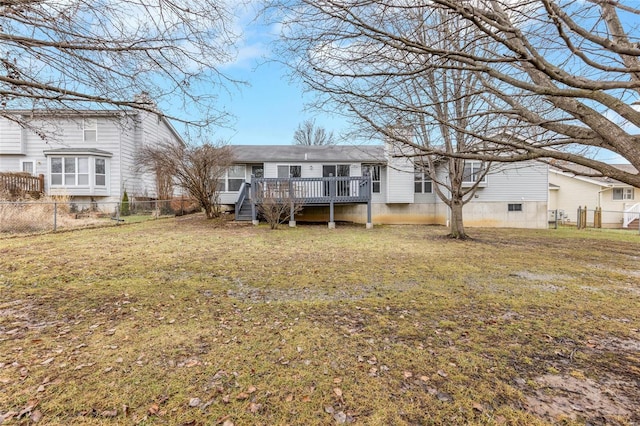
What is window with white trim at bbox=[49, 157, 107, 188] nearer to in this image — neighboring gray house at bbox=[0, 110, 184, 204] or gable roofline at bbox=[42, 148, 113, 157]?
neighboring gray house at bbox=[0, 110, 184, 204]

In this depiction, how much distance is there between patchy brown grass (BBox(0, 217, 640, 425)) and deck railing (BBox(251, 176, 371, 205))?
672 centimetres

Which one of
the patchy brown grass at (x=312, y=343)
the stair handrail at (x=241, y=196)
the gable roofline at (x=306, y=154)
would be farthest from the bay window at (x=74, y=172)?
the patchy brown grass at (x=312, y=343)

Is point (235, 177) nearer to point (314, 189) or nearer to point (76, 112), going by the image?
point (314, 189)

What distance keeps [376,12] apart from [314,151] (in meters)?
15.1

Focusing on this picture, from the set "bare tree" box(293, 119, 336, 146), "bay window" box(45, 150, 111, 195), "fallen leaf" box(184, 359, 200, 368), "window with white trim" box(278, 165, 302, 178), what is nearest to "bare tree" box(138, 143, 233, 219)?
"window with white trim" box(278, 165, 302, 178)

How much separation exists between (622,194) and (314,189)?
2654 centimetres

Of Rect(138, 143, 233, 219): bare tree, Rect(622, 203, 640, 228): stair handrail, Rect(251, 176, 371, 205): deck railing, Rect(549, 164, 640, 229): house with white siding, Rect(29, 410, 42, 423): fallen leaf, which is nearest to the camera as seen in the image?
Rect(29, 410, 42, 423): fallen leaf

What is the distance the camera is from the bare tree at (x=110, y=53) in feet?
10.3

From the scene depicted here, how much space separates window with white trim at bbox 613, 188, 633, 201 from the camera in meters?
24.2

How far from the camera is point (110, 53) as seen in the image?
3.51m

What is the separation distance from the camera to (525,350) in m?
2.96

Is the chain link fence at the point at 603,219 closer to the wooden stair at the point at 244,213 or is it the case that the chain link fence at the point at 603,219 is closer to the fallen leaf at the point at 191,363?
the wooden stair at the point at 244,213

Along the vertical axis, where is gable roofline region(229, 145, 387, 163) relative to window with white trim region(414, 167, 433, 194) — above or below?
above

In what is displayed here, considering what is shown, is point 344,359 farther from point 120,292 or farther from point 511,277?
point 511,277
